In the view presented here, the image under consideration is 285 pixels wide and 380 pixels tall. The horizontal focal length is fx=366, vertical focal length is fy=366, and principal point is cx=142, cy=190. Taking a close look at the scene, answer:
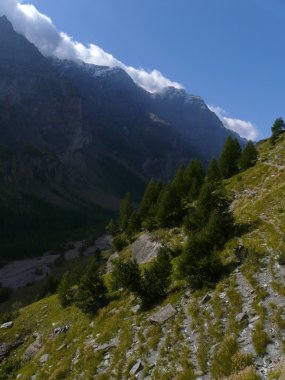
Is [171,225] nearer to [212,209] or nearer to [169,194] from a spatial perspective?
[169,194]

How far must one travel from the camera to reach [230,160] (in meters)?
68.2

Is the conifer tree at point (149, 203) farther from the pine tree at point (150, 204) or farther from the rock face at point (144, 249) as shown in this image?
the rock face at point (144, 249)

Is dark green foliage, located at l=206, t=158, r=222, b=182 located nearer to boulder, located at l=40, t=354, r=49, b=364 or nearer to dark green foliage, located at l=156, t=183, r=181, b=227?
dark green foliage, located at l=156, t=183, r=181, b=227

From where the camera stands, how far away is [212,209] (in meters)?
36.9

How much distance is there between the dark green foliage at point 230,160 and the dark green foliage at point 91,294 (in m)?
37.2

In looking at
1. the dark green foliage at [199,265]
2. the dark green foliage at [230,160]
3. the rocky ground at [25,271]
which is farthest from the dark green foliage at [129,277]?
the rocky ground at [25,271]

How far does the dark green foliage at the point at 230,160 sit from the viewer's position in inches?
2635

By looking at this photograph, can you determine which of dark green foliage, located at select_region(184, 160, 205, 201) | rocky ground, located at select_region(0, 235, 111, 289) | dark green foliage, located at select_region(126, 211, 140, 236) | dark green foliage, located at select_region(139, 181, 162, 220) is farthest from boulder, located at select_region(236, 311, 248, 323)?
rocky ground, located at select_region(0, 235, 111, 289)

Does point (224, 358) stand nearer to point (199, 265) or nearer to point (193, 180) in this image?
point (199, 265)

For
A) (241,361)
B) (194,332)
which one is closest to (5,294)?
(194,332)

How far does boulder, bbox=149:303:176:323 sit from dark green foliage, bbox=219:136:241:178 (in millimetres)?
43187

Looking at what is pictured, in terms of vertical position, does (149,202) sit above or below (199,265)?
above

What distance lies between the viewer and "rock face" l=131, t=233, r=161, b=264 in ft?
150

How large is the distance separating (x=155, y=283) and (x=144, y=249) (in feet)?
61.6
